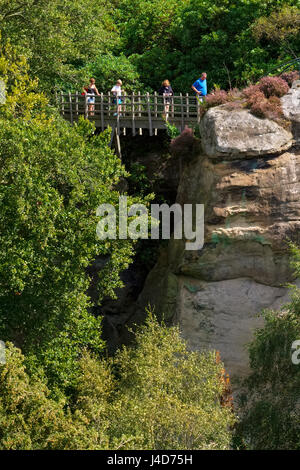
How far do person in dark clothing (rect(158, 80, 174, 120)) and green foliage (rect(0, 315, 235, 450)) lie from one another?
325 inches

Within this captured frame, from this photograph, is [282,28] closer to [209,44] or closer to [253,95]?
[209,44]

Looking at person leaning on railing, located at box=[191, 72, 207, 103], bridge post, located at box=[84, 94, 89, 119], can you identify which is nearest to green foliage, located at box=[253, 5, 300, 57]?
person leaning on railing, located at box=[191, 72, 207, 103]

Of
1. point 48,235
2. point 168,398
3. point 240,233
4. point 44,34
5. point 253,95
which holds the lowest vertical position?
point 168,398

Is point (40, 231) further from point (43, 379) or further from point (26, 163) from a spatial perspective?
point (43, 379)

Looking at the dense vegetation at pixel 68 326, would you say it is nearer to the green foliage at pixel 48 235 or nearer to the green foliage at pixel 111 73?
the green foliage at pixel 48 235

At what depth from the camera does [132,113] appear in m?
34.3

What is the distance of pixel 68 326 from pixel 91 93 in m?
9.46

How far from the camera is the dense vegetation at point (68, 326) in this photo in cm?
2559

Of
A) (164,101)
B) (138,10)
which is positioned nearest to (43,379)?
(164,101)

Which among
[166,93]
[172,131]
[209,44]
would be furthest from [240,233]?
[209,44]

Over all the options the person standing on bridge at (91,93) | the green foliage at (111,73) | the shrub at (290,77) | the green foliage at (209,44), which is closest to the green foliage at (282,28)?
the green foliage at (209,44)

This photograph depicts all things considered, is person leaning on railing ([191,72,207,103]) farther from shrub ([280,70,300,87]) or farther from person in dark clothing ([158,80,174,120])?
shrub ([280,70,300,87])

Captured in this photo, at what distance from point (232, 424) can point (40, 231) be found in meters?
6.94

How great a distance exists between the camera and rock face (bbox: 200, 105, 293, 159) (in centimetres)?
3097
